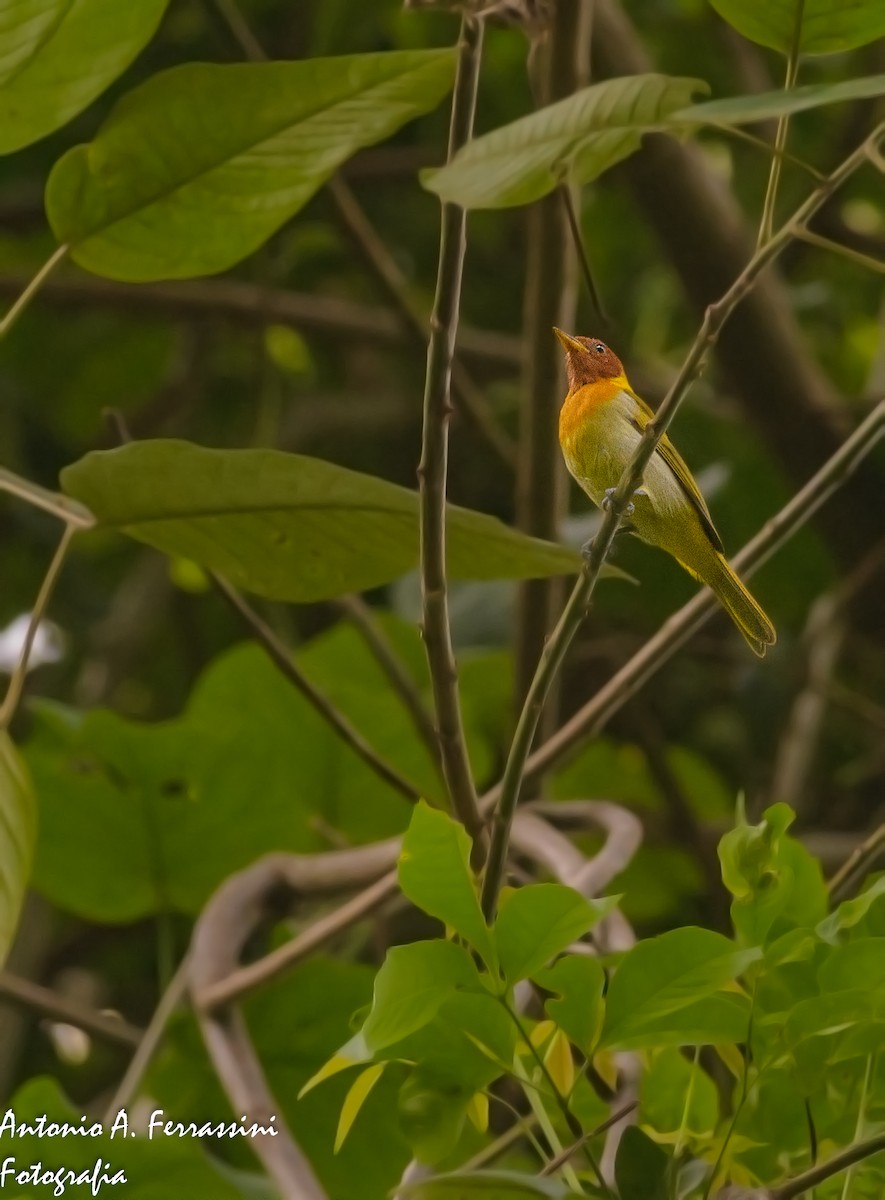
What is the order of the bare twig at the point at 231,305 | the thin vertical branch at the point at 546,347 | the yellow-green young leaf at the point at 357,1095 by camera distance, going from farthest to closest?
the bare twig at the point at 231,305 → the thin vertical branch at the point at 546,347 → the yellow-green young leaf at the point at 357,1095

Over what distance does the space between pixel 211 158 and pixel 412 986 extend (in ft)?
1.41

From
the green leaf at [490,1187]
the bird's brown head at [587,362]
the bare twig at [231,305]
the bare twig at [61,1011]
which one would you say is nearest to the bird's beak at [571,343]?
the bird's brown head at [587,362]

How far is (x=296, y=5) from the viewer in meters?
2.09

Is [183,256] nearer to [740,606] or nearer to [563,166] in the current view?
[563,166]

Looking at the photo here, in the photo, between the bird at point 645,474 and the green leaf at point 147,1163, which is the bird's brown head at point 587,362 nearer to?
the bird at point 645,474

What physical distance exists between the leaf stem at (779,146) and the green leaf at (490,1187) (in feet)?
1.16

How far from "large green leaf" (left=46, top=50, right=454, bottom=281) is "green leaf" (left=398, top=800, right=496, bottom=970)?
0.34 metres

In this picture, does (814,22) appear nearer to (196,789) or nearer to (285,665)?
(285,665)

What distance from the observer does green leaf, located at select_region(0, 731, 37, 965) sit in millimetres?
656

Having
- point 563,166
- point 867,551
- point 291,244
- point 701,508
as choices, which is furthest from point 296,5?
point 563,166

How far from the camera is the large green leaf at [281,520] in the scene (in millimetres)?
706

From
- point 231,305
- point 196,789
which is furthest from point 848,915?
point 231,305

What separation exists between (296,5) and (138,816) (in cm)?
129

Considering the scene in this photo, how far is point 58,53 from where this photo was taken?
76 centimetres
